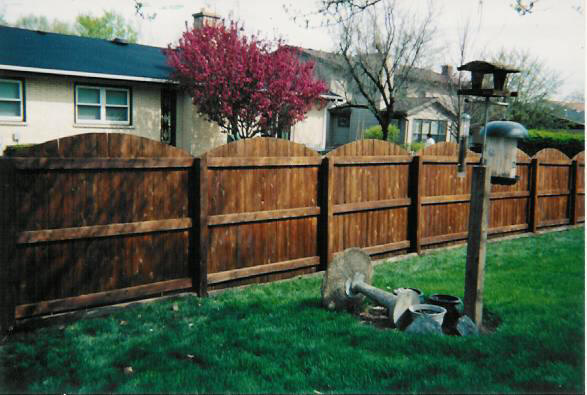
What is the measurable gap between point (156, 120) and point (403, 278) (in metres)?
15.9

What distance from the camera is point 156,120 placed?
2164cm

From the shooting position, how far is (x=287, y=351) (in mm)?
4926

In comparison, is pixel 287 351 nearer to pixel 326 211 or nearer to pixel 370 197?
pixel 326 211

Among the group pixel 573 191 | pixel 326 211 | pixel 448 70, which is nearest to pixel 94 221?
pixel 326 211

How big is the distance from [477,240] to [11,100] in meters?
17.6

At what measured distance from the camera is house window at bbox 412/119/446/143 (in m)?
39.8

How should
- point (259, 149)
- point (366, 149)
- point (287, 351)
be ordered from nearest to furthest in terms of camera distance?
point (287, 351) < point (259, 149) < point (366, 149)

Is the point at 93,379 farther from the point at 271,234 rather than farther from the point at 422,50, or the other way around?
the point at 422,50

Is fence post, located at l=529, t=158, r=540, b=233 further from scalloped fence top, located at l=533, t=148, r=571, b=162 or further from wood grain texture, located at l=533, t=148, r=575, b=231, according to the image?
scalloped fence top, located at l=533, t=148, r=571, b=162

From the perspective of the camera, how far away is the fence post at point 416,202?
936 centimetres

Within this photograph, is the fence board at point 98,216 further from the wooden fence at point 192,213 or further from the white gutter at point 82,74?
the white gutter at point 82,74

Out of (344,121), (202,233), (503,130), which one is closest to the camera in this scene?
(503,130)

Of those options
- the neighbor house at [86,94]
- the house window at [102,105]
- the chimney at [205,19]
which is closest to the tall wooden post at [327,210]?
the neighbor house at [86,94]

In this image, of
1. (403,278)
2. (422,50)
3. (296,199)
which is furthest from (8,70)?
(422,50)
